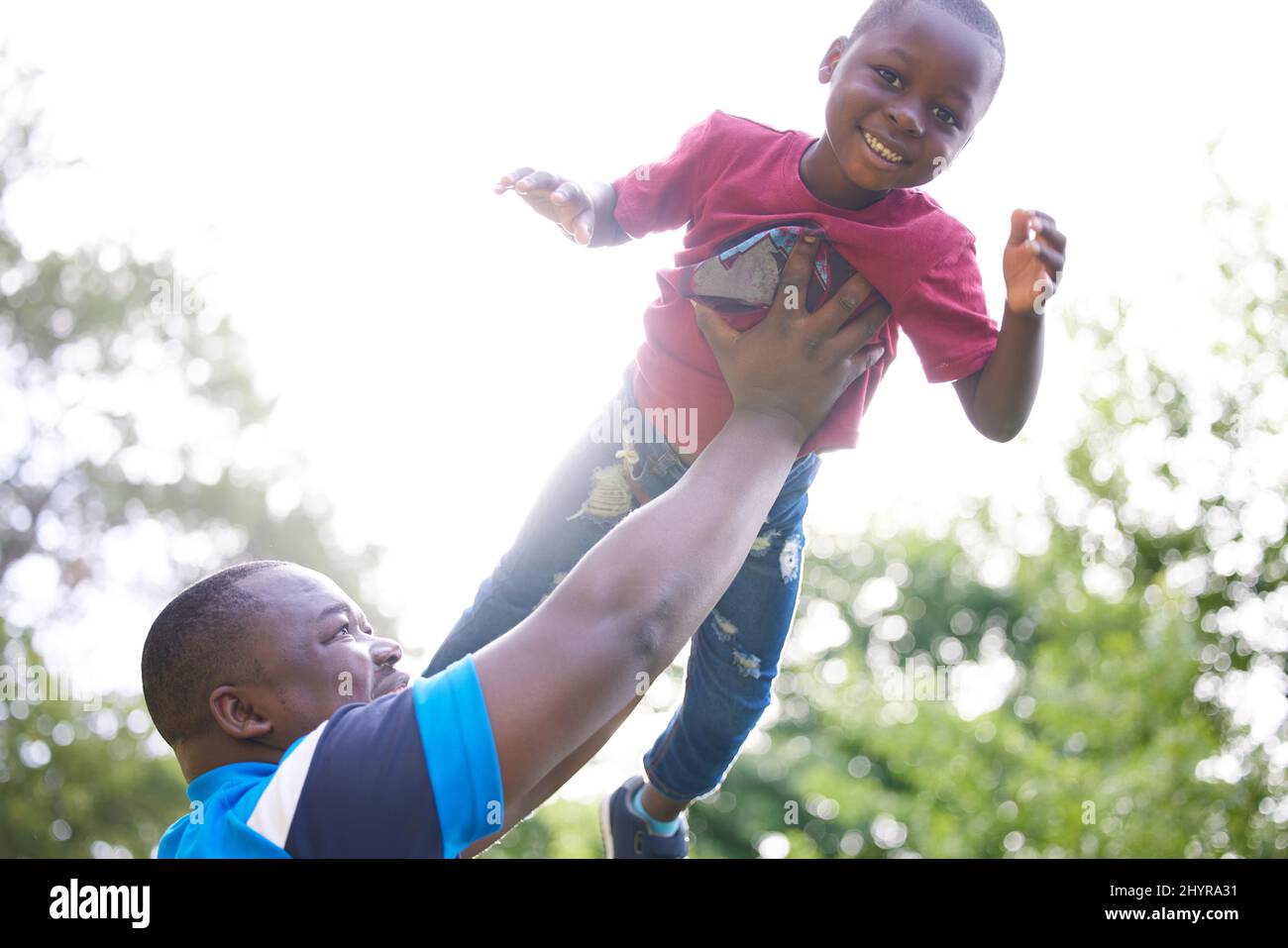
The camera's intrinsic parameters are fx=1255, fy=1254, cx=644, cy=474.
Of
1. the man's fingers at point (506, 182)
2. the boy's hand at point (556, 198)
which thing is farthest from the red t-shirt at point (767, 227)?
the man's fingers at point (506, 182)

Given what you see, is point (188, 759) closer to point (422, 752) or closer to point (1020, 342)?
point (422, 752)

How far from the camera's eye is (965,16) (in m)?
1.96

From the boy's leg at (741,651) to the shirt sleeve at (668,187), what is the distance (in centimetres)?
50

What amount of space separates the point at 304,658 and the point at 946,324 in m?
1.09

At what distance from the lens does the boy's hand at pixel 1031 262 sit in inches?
70.7

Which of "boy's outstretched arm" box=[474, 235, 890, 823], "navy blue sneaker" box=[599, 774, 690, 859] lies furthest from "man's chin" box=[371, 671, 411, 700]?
"navy blue sneaker" box=[599, 774, 690, 859]

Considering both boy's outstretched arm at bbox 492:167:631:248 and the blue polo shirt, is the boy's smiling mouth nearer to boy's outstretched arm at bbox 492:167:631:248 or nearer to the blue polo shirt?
boy's outstretched arm at bbox 492:167:631:248

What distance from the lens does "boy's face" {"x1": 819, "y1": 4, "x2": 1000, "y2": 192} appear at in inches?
75.8

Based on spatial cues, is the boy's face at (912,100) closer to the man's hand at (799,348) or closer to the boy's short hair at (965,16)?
the boy's short hair at (965,16)

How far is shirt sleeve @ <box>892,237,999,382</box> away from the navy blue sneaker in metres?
1.18

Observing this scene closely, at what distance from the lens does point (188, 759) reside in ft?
5.71

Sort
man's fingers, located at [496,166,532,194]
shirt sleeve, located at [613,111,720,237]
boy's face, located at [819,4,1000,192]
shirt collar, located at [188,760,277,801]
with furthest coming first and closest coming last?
shirt sleeve, located at [613,111,720,237] < man's fingers, located at [496,166,532,194] < boy's face, located at [819,4,1000,192] < shirt collar, located at [188,760,277,801]
